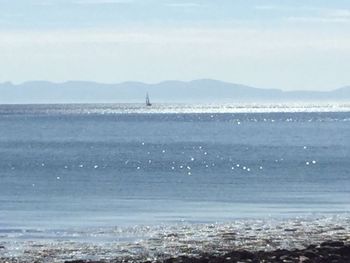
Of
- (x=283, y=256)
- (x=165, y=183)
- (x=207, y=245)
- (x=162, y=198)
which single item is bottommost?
(x=165, y=183)

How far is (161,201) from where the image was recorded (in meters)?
46.2

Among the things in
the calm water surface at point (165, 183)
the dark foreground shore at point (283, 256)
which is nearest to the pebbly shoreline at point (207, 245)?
the dark foreground shore at point (283, 256)

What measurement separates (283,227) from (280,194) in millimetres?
15066

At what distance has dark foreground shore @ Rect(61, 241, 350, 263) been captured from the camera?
26422mm

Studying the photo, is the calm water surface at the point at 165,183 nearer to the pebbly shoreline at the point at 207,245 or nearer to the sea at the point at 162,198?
the sea at the point at 162,198

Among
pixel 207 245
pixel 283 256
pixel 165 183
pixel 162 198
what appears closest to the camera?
pixel 283 256

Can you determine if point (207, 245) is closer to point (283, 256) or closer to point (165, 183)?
point (283, 256)

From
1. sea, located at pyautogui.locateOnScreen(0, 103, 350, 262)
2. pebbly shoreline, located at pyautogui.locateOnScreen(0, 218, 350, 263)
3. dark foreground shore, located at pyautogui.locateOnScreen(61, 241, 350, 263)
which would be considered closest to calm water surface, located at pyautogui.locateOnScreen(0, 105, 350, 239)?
sea, located at pyautogui.locateOnScreen(0, 103, 350, 262)

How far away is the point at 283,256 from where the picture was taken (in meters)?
27.1

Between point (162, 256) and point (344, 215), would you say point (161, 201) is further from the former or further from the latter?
point (162, 256)

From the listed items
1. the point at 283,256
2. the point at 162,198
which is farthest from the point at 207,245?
the point at 162,198

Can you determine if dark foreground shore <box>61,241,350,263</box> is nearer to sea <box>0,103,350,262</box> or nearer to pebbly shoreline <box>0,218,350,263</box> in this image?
pebbly shoreline <box>0,218,350,263</box>

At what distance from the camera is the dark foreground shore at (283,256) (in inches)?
1040

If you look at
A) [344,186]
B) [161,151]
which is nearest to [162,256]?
[344,186]
